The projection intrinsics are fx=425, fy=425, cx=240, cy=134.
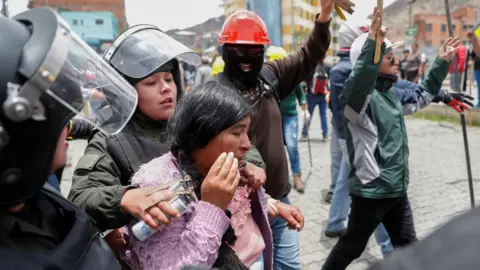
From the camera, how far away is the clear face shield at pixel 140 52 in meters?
1.87

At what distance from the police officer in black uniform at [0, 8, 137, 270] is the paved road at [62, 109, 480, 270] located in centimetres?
218

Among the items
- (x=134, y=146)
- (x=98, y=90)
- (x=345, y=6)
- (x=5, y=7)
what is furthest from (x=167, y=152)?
(x=345, y=6)

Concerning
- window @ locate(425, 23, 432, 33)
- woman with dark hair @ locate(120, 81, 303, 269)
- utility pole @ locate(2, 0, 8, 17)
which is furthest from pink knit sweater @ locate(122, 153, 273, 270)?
window @ locate(425, 23, 432, 33)

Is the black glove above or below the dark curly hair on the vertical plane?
below

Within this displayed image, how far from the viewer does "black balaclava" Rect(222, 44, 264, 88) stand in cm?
270

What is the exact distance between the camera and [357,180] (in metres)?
2.83

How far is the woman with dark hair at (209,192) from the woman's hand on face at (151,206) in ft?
0.35

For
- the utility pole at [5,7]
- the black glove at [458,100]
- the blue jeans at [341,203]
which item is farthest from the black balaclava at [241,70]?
the black glove at [458,100]

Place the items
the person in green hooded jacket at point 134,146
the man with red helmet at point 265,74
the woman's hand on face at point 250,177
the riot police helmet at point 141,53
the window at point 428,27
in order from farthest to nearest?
the window at point 428,27, the man with red helmet at point 265,74, the riot police helmet at point 141,53, the woman's hand on face at point 250,177, the person in green hooded jacket at point 134,146

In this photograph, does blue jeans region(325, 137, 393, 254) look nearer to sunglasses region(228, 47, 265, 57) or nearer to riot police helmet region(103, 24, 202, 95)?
sunglasses region(228, 47, 265, 57)

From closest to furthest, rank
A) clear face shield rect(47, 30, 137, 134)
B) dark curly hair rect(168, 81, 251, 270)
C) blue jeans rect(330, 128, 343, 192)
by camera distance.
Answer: clear face shield rect(47, 30, 137, 134) → dark curly hair rect(168, 81, 251, 270) → blue jeans rect(330, 128, 343, 192)

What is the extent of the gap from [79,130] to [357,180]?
1.94 m

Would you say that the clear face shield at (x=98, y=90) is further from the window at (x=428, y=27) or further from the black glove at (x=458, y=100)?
the window at (x=428, y=27)

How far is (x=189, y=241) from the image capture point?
1398 mm
